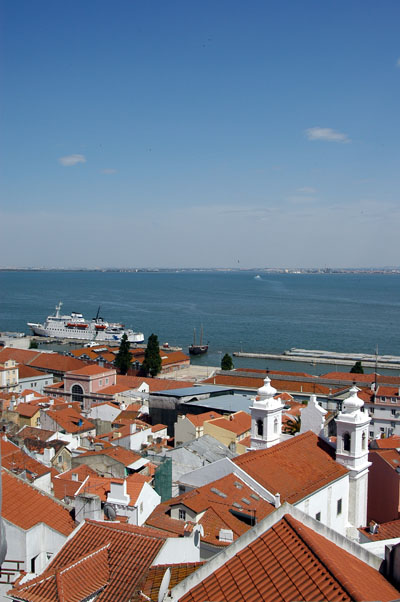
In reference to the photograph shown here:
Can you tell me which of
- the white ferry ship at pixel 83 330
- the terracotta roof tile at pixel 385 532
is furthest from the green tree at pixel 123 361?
the terracotta roof tile at pixel 385 532

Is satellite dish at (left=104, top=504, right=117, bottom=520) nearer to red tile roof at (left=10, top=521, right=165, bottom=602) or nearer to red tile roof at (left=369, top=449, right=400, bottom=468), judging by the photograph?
red tile roof at (left=10, top=521, right=165, bottom=602)

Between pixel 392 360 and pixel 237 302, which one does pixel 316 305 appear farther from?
pixel 392 360

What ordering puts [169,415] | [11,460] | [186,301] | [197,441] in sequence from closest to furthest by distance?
[11,460] → [197,441] → [169,415] → [186,301]

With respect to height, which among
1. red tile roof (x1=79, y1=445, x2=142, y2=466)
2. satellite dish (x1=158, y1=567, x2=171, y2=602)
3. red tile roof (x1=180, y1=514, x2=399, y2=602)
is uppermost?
red tile roof (x1=180, y1=514, x2=399, y2=602)


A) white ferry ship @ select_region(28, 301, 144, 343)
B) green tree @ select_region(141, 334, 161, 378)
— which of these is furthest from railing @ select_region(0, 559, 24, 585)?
white ferry ship @ select_region(28, 301, 144, 343)

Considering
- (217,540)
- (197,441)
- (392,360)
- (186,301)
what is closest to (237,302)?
(186,301)

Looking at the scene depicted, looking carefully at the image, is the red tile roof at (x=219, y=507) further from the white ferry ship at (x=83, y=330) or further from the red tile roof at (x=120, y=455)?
the white ferry ship at (x=83, y=330)

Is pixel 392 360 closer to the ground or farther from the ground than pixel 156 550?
closer to the ground
